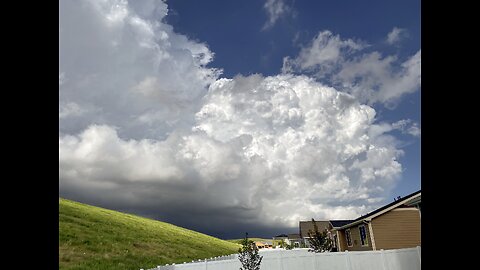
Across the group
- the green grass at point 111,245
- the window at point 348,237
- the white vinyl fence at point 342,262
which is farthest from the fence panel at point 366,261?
the green grass at point 111,245

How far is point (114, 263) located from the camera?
3441 cm

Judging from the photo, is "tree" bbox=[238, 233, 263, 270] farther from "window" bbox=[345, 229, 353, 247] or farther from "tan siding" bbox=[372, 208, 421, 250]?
"window" bbox=[345, 229, 353, 247]

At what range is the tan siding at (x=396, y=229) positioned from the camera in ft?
109

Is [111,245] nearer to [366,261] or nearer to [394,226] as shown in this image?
[366,261]

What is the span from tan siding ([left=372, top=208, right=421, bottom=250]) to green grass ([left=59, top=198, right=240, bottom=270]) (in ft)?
67.3

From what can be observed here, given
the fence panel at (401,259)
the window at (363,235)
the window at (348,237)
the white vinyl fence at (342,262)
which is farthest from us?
the window at (348,237)

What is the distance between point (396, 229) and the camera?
3344 centimetres

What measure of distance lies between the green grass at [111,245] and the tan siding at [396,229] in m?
20.5

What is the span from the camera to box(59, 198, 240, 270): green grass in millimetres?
33938

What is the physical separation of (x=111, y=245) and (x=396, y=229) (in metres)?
27.3

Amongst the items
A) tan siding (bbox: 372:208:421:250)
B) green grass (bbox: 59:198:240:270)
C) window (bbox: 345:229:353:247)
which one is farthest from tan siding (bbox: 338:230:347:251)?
green grass (bbox: 59:198:240:270)

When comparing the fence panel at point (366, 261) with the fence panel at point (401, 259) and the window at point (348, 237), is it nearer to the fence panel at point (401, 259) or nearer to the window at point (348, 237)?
the fence panel at point (401, 259)
